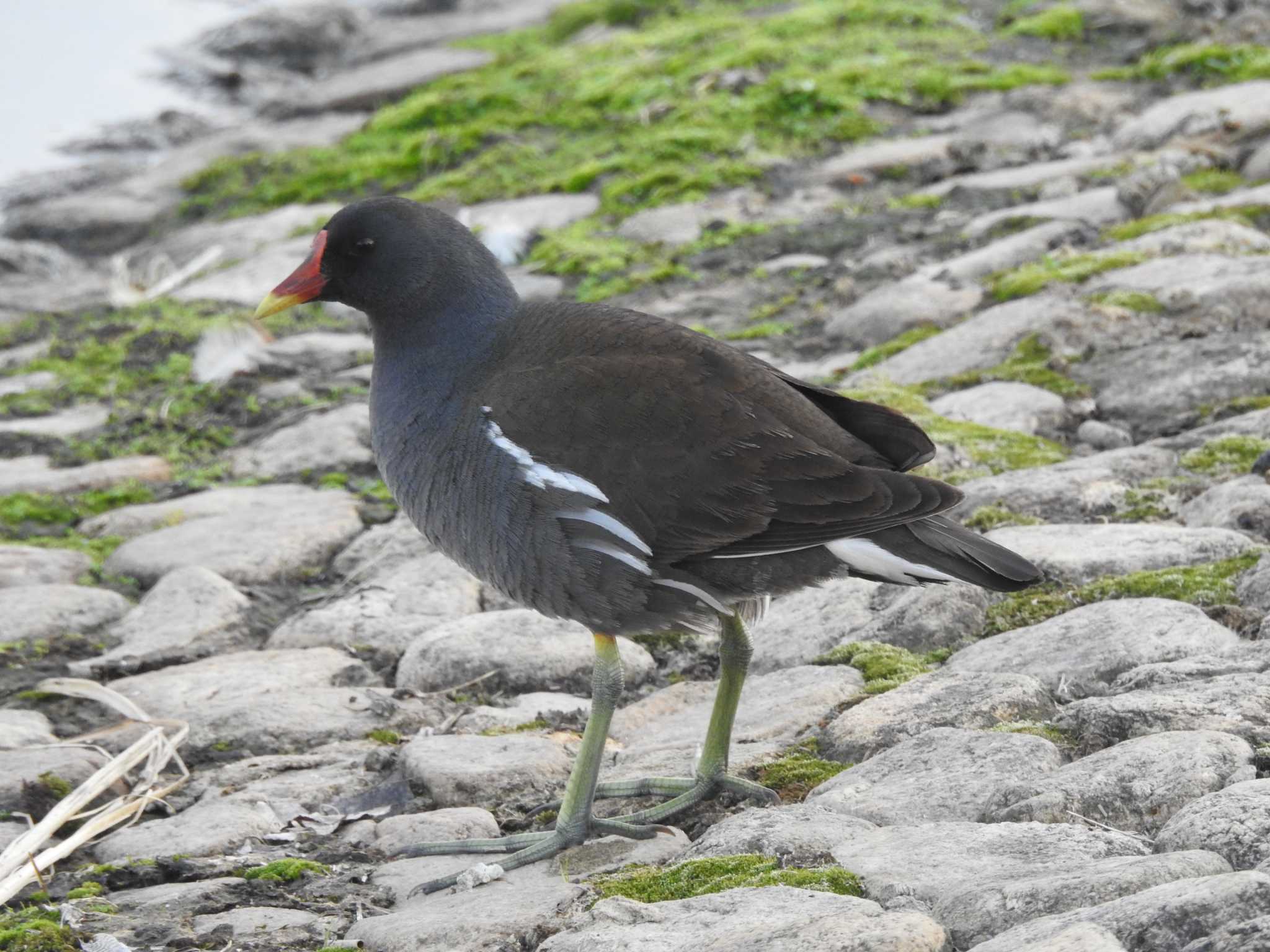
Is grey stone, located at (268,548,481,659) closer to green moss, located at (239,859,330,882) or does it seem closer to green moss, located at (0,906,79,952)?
green moss, located at (239,859,330,882)

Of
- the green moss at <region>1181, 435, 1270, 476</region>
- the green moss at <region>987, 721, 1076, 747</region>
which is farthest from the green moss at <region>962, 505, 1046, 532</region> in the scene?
the green moss at <region>987, 721, 1076, 747</region>

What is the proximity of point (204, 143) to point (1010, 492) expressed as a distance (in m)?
8.84

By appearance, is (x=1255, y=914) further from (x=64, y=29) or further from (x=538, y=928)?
(x=64, y=29)

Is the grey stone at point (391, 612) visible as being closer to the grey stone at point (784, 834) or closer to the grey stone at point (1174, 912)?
the grey stone at point (784, 834)

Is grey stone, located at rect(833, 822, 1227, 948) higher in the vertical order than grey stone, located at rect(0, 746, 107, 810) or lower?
higher

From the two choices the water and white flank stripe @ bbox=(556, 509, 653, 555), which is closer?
white flank stripe @ bbox=(556, 509, 653, 555)

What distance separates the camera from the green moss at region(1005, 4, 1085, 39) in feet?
32.4

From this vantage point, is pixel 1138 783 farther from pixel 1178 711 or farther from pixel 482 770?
pixel 482 770

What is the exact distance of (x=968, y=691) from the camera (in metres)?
3.51

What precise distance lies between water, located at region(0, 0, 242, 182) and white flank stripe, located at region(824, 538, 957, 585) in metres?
10.9

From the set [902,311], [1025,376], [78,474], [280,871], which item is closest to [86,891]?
[280,871]

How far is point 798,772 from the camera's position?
3561 mm

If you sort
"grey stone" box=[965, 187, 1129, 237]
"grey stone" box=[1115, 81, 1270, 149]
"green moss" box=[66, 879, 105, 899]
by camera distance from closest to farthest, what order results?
"green moss" box=[66, 879, 105, 899] → "grey stone" box=[965, 187, 1129, 237] → "grey stone" box=[1115, 81, 1270, 149]

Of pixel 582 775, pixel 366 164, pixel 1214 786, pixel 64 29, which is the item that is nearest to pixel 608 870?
pixel 582 775
